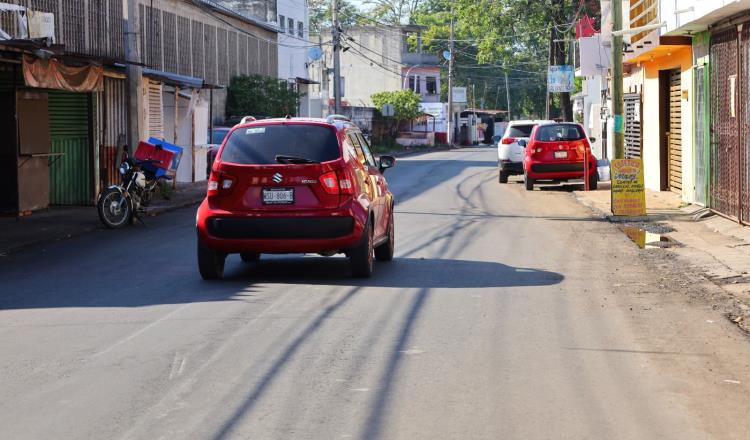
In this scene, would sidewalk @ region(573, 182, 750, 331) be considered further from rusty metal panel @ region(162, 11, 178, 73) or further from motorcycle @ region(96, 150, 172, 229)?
rusty metal panel @ region(162, 11, 178, 73)

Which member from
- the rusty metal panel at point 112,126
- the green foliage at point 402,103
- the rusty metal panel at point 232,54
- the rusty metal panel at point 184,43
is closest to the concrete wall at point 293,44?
the rusty metal panel at point 232,54

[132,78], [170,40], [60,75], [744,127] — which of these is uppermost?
[170,40]

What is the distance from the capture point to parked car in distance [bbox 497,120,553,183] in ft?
108

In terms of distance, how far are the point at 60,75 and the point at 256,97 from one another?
28.3 m

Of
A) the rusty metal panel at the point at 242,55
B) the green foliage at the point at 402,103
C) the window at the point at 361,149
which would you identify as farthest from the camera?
the green foliage at the point at 402,103

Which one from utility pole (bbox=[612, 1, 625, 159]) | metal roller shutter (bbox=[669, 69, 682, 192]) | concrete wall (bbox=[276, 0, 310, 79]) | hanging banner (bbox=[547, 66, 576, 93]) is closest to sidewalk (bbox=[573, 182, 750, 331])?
metal roller shutter (bbox=[669, 69, 682, 192])

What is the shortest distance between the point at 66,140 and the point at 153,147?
341cm

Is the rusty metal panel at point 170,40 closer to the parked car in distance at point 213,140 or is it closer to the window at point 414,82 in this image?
the parked car in distance at point 213,140

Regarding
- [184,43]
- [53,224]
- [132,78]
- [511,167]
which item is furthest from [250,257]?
[184,43]

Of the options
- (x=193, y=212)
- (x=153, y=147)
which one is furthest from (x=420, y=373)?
(x=193, y=212)

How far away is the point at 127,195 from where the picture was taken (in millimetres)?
19844

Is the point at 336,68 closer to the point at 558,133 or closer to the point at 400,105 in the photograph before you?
the point at 558,133

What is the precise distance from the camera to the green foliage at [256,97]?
157ft

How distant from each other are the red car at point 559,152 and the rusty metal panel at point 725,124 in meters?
7.66
